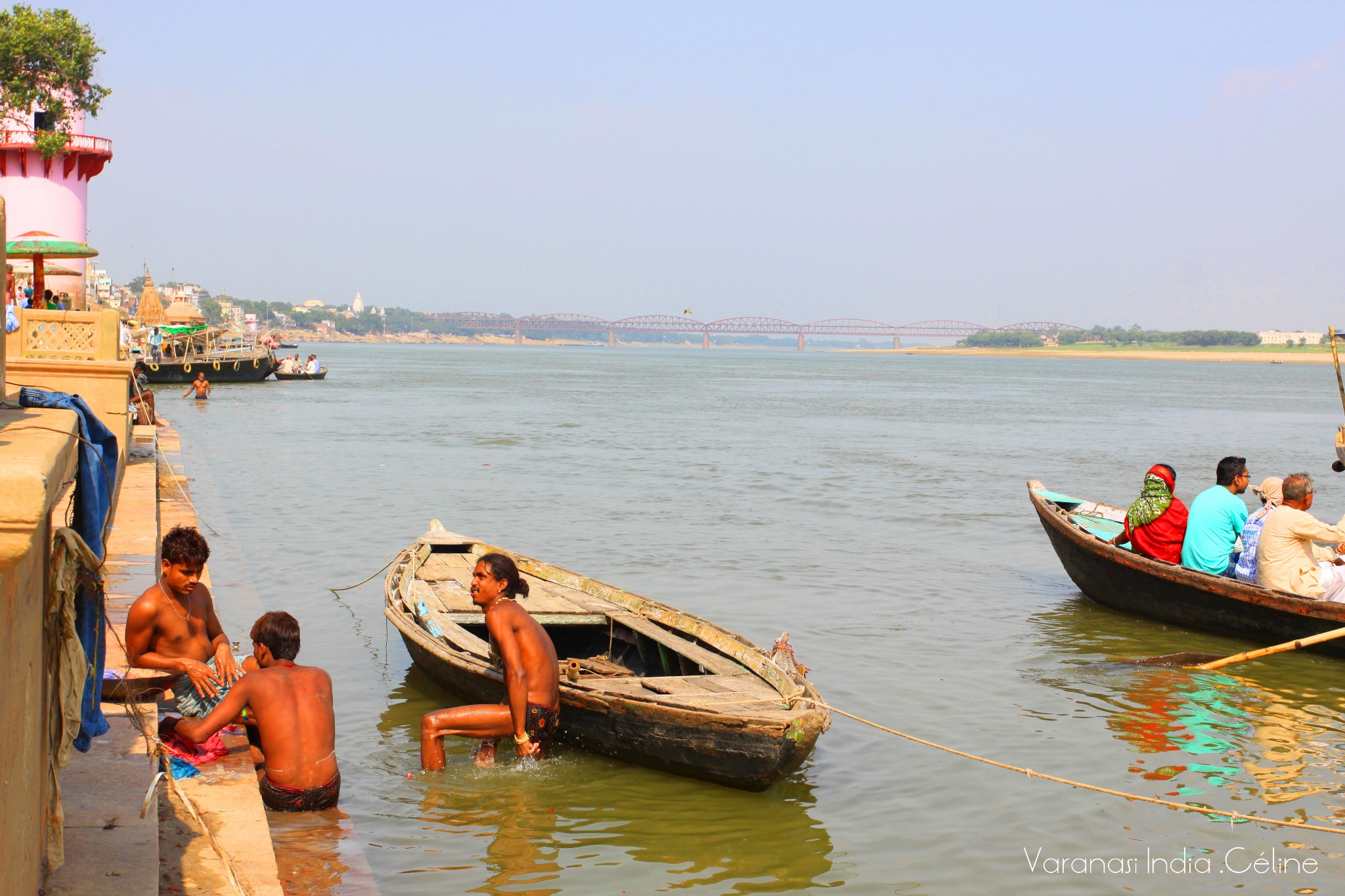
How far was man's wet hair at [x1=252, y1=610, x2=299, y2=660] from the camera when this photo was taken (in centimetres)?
550

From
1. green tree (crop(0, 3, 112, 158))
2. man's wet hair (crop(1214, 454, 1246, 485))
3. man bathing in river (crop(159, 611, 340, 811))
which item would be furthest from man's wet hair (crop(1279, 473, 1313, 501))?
green tree (crop(0, 3, 112, 158))

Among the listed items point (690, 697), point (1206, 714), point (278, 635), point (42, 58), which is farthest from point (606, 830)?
point (42, 58)

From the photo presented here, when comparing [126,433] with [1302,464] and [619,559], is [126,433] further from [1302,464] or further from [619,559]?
[1302,464]

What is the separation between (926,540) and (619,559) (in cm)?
464

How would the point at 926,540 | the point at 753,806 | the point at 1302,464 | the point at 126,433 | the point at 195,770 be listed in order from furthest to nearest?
→ the point at 1302,464, the point at 926,540, the point at 126,433, the point at 753,806, the point at 195,770

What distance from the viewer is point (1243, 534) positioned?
10.1 m

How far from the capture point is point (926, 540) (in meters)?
16.0

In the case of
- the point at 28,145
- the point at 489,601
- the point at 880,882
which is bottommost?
the point at 880,882

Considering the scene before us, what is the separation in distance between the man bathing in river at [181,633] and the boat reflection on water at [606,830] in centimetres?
135

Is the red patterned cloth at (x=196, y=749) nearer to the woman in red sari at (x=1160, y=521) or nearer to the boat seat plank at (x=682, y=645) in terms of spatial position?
the boat seat plank at (x=682, y=645)

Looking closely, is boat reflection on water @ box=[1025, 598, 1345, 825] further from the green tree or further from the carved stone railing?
the green tree

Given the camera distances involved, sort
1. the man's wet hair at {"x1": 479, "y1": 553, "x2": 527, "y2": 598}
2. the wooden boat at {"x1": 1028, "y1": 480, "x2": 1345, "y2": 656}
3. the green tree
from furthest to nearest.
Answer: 1. the green tree
2. the wooden boat at {"x1": 1028, "y1": 480, "x2": 1345, "y2": 656}
3. the man's wet hair at {"x1": 479, "y1": 553, "x2": 527, "y2": 598}

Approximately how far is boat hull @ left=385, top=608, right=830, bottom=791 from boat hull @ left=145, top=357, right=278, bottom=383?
42.0m

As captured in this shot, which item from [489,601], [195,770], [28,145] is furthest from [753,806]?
[28,145]
